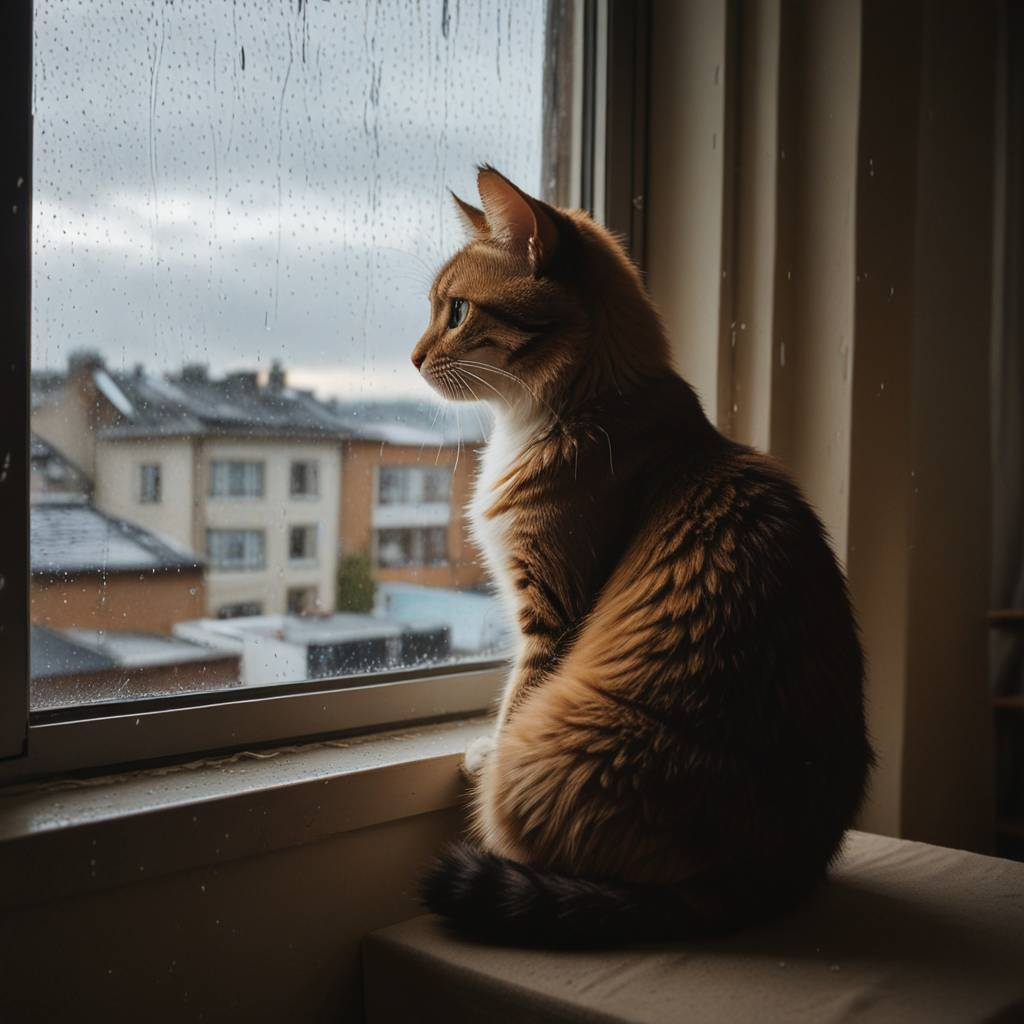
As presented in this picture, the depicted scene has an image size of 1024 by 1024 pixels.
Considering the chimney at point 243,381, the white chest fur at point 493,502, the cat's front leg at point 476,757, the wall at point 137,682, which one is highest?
the chimney at point 243,381

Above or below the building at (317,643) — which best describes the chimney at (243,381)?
above

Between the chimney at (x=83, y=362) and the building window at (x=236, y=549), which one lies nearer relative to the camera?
the chimney at (x=83, y=362)

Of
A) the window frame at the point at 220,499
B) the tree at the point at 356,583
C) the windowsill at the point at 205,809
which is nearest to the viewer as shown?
the windowsill at the point at 205,809

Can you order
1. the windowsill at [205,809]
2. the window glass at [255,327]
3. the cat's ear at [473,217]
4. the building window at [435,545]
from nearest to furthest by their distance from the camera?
the windowsill at [205,809], the window glass at [255,327], the cat's ear at [473,217], the building window at [435,545]

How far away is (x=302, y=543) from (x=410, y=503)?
0.73 ft

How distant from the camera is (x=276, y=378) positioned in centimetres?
132

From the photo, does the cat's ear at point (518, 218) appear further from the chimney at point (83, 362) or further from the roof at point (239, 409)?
the chimney at point (83, 362)

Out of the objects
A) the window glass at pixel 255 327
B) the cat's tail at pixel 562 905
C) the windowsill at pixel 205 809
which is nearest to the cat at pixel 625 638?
the cat's tail at pixel 562 905

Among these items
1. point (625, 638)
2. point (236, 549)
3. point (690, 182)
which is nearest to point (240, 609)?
point (236, 549)

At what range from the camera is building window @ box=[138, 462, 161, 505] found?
117cm

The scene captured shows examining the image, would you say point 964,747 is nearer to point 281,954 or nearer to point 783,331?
point 783,331

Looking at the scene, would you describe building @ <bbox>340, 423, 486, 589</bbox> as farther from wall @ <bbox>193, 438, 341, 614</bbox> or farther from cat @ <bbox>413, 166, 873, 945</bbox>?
cat @ <bbox>413, 166, 873, 945</bbox>

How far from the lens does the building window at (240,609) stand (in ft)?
4.17

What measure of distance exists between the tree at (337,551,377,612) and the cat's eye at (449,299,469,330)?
0.39 metres
